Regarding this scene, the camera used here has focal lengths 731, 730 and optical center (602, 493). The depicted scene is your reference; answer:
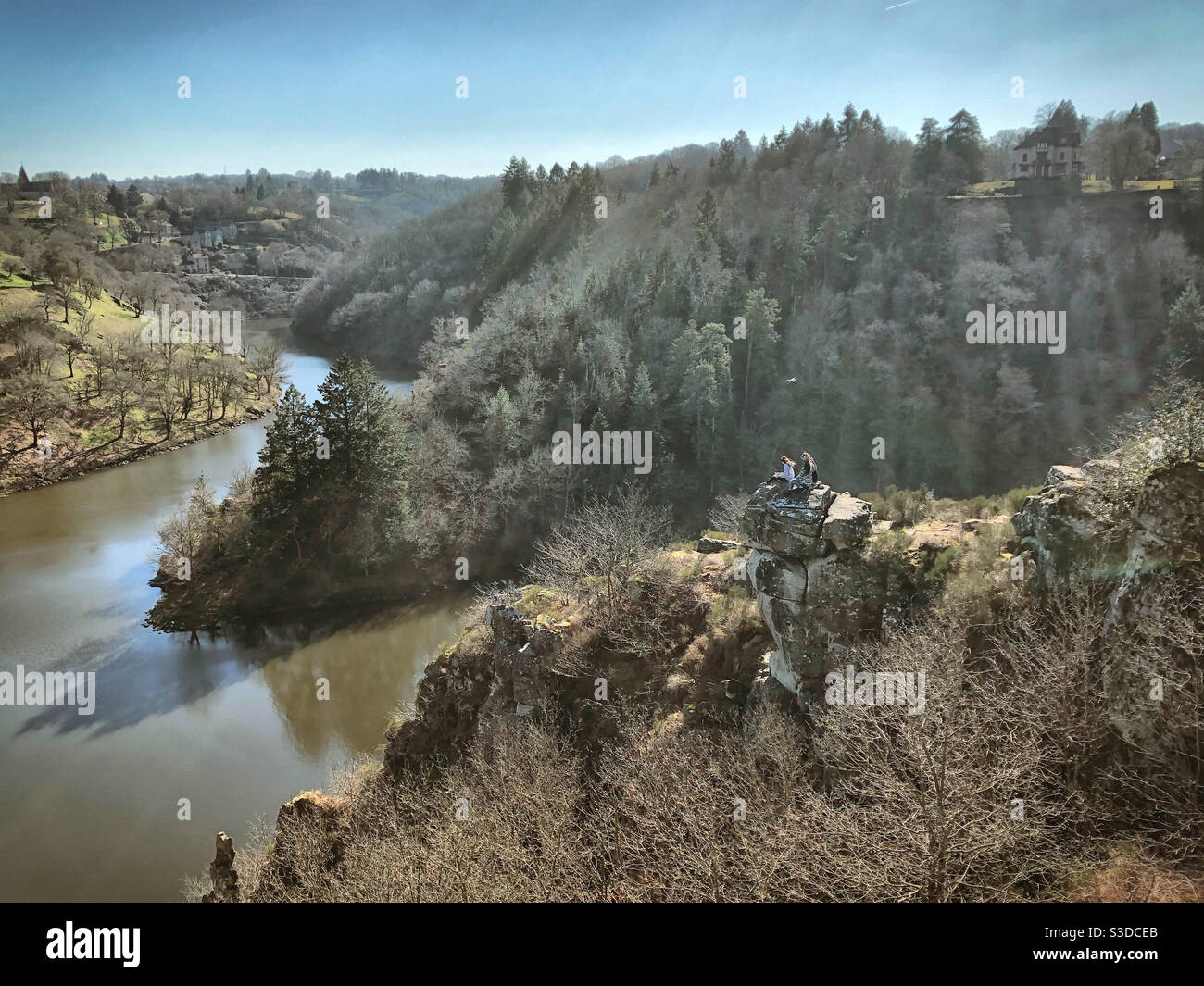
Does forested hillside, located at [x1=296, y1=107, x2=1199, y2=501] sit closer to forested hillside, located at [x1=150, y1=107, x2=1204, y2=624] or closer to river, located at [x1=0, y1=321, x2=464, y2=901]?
forested hillside, located at [x1=150, y1=107, x2=1204, y2=624]

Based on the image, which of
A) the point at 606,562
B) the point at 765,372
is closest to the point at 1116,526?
the point at 606,562

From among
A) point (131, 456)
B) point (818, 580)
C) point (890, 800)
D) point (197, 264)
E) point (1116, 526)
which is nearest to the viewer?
point (890, 800)

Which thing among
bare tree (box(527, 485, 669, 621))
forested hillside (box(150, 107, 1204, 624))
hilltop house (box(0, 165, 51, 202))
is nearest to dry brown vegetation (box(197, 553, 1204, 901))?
bare tree (box(527, 485, 669, 621))

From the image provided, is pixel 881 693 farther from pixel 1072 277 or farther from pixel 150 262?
pixel 150 262

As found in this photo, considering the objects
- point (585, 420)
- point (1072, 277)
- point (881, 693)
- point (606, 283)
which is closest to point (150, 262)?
point (606, 283)

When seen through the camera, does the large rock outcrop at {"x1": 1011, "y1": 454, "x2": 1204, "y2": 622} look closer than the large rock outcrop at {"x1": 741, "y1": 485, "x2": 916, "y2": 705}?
Yes

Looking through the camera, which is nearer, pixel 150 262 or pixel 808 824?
pixel 808 824

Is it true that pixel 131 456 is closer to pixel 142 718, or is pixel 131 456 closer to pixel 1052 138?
pixel 142 718
